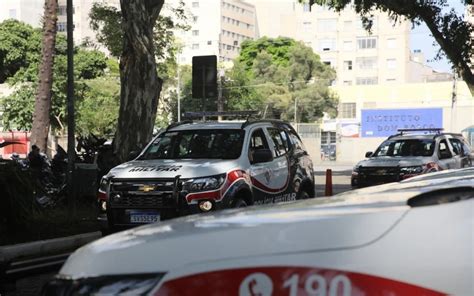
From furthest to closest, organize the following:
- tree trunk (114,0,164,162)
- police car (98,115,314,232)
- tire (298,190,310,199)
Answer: tree trunk (114,0,164,162), tire (298,190,310,199), police car (98,115,314,232)

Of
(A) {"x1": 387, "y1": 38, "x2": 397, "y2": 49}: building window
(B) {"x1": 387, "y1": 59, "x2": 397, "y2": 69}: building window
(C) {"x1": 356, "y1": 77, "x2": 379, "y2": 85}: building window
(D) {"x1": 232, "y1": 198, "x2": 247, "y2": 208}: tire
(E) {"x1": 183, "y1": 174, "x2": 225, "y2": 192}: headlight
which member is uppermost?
(A) {"x1": 387, "y1": 38, "x2": 397, "y2": 49}: building window

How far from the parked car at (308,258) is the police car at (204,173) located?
20.0ft

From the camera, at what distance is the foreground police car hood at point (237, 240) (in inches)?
75.8

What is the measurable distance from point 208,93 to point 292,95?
50.8 meters

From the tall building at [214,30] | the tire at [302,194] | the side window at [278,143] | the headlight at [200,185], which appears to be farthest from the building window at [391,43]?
the headlight at [200,185]

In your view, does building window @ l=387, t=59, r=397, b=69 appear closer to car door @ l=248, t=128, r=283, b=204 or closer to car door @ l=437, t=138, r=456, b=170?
car door @ l=437, t=138, r=456, b=170

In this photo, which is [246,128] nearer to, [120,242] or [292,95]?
[120,242]

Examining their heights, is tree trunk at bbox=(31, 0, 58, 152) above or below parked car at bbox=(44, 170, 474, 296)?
above

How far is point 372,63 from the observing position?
286 feet

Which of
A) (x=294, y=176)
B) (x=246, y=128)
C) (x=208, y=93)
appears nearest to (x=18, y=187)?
(x=246, y=128)

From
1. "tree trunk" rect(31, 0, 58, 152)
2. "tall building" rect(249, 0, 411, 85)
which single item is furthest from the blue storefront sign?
"tree trunk" rect(31, 0, 58, 152)

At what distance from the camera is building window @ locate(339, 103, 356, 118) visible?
6719 cm

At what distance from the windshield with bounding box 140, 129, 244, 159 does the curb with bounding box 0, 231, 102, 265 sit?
159 centimetres

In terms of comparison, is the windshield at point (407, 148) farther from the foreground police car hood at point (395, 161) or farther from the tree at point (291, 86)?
the tree at point (291, 86)
